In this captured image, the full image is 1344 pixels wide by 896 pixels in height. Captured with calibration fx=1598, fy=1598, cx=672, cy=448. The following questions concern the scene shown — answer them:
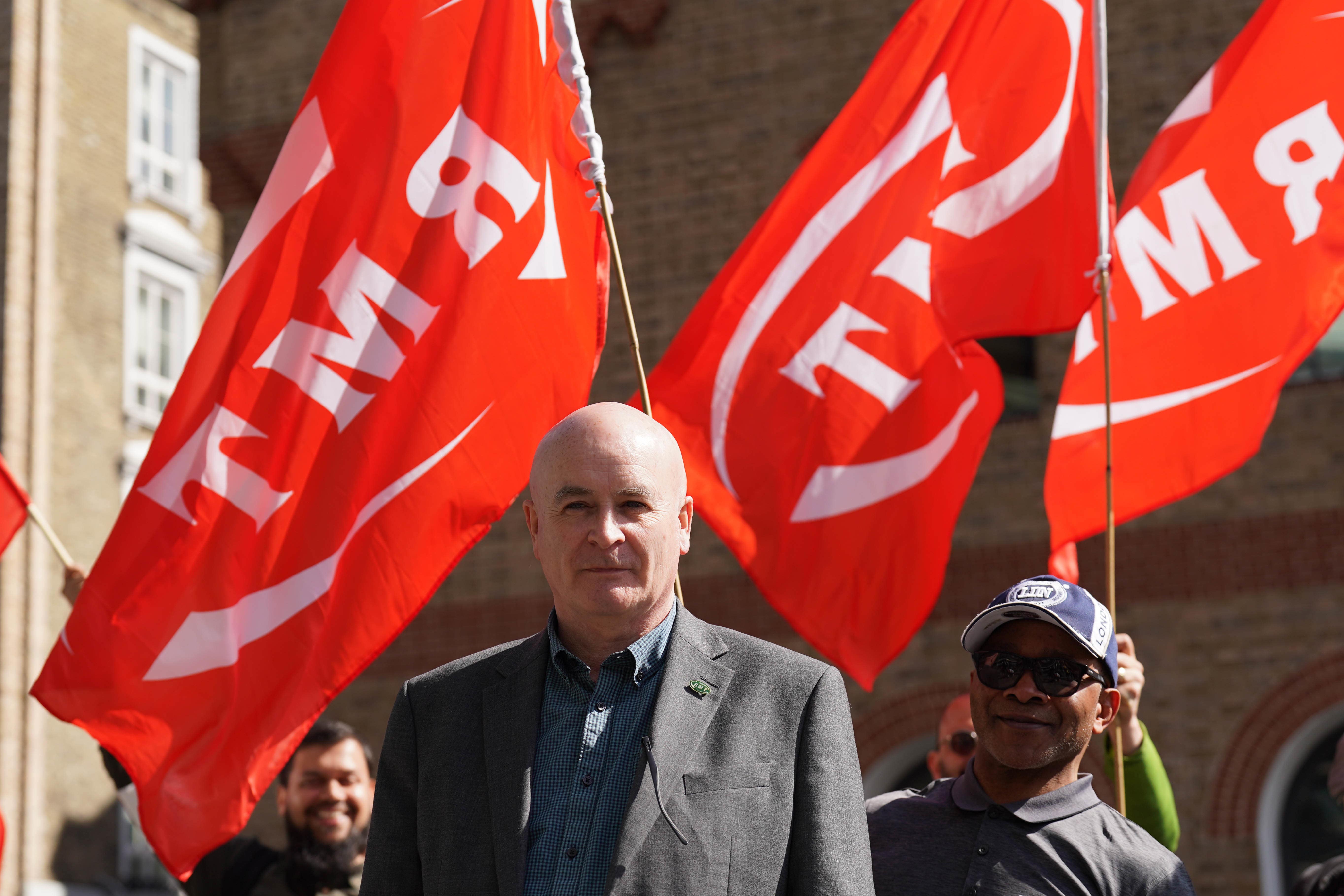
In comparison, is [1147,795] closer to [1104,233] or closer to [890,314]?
[1104,233]

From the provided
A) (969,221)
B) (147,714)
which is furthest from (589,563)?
(969,221)

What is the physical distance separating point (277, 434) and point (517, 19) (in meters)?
1.56

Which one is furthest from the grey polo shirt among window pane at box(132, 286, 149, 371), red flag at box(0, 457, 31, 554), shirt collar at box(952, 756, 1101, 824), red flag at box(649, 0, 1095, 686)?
window pane at box(132, 286, 149, 371)

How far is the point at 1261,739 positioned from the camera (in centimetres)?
918

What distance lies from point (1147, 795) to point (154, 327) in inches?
793

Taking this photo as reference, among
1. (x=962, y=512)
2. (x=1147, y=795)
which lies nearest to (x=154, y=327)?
(x=962, y=512)

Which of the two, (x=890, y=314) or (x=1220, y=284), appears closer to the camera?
(x=1220, y=284)

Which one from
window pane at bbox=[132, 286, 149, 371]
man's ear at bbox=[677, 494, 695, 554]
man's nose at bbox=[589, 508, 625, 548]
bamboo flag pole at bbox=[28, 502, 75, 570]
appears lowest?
man's nose at bbox=[589, 508, 625, 548]

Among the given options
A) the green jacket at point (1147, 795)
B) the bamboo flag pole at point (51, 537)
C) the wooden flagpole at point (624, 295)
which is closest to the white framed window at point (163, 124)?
the bamboo flag pole at point (51, 537)

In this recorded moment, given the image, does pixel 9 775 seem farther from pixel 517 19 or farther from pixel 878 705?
pixel 517 19

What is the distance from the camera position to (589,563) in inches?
107

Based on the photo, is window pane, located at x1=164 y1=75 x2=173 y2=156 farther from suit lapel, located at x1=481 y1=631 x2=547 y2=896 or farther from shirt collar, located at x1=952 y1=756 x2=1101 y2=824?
suit lapel, located at x1=481 y1=631 x2=547 y2=896

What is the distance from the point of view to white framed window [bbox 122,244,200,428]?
21828 millimetres

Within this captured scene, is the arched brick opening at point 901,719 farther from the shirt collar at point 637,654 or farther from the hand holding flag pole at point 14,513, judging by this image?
the shirt collar at point 637,654
